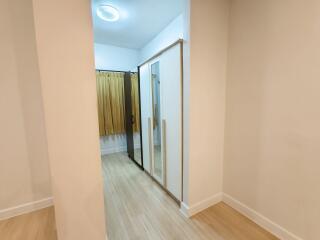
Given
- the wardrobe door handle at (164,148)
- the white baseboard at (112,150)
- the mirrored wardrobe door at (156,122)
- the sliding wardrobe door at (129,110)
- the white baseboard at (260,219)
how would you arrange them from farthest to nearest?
the white baseboard at (112,150)
the sliding wardrobe door at (129,110)
the mirrored wardrobe door at (156,122)
the wardrobe door handle at (164,148)
the white baseboard at (260,219)

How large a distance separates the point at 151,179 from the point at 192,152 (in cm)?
124

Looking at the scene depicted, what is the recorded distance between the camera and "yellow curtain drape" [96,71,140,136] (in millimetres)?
3750

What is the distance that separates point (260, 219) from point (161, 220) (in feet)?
3.48

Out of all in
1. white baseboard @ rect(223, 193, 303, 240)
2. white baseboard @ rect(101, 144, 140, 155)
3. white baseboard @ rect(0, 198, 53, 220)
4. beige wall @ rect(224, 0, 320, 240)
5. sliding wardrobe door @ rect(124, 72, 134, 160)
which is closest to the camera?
beige wall @ rect(224, 0, 320, 240)

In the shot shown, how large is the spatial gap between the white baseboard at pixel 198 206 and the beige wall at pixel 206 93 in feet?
0.15

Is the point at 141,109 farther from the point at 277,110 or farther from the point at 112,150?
the point at 277,110

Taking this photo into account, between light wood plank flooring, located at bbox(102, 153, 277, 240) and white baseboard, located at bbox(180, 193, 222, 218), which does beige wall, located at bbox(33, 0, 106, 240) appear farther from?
white baseboard, located at bbox(180, 193, 222, 218)

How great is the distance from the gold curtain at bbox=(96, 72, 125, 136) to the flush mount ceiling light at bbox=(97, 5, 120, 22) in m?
1.38

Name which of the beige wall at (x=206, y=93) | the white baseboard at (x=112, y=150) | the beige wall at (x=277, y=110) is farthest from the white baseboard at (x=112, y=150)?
the beige wall at (x=277, y=110)

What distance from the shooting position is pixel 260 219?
5.53 ft

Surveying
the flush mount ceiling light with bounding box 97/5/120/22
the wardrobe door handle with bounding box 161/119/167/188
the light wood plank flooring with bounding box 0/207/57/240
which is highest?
the flush mount ceiling light with bounding box 97/5/120/22

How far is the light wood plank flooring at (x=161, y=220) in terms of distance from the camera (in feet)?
5.20

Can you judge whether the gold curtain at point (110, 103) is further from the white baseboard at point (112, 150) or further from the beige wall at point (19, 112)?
the beige wall at point (19, 112)

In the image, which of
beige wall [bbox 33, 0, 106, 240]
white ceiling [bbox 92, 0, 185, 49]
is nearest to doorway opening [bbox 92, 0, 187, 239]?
white ceiling [bbox 92, 0, 185, 49]
